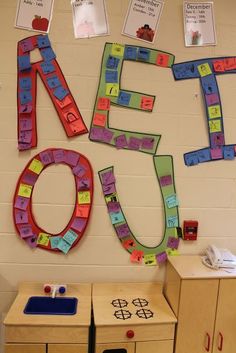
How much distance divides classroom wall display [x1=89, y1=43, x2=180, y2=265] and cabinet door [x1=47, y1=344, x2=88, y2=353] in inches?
24.4

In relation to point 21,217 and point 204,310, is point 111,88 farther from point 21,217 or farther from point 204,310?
point 204,310

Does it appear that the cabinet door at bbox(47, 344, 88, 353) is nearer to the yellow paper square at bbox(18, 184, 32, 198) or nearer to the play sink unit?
the play sink unit

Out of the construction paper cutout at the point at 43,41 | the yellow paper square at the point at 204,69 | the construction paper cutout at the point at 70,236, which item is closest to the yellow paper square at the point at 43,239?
the construction paper cutout at the point at 70,236

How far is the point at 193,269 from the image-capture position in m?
2.01

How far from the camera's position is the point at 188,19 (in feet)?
6.86

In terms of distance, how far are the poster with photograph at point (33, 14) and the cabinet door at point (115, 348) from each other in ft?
6.20

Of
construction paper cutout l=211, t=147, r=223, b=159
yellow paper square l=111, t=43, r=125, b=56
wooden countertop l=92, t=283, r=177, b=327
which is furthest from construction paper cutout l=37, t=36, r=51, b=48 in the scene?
wooden countertop l=92, t=283, r=177, b=327

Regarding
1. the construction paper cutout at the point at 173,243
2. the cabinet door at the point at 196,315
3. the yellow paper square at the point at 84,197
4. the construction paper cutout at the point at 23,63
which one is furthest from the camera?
the construction paper cutout at the point at 173,243

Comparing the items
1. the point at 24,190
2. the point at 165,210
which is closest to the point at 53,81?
the point at 24,190

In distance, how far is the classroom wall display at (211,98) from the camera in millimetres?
2121

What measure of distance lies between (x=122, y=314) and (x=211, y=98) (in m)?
1.44

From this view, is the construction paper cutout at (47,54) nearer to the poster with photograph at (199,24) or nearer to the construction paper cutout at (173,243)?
the poster with photograph at (199,24)

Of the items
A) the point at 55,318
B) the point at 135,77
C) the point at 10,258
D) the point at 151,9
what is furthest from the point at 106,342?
the point at 151,9

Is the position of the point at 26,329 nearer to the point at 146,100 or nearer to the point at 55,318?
the point at 55,318
